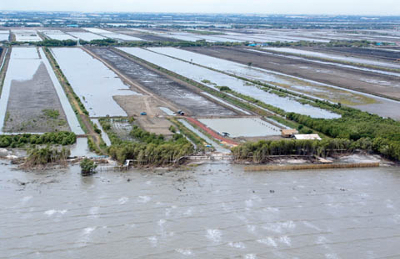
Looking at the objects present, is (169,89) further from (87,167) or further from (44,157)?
(87,167)

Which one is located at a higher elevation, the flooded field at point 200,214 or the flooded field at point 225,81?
the flooded field at point 225,81

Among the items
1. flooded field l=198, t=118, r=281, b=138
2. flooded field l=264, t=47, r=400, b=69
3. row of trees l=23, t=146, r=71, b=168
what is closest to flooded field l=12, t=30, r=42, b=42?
flooded field l=264, t=47, r=400, b=69

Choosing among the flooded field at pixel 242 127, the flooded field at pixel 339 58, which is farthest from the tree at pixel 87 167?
the flooded field at pixel 339 58

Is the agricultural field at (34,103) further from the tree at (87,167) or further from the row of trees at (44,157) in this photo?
the tree at (87,167)

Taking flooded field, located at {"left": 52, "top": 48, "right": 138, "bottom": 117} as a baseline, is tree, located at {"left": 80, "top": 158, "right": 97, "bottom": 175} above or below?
below

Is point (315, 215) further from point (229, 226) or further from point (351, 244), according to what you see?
point (229, 226)

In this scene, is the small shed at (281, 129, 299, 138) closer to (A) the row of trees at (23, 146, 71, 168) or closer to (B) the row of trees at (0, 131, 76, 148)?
(B) the row of trees at (0, 131, 76, 148)
